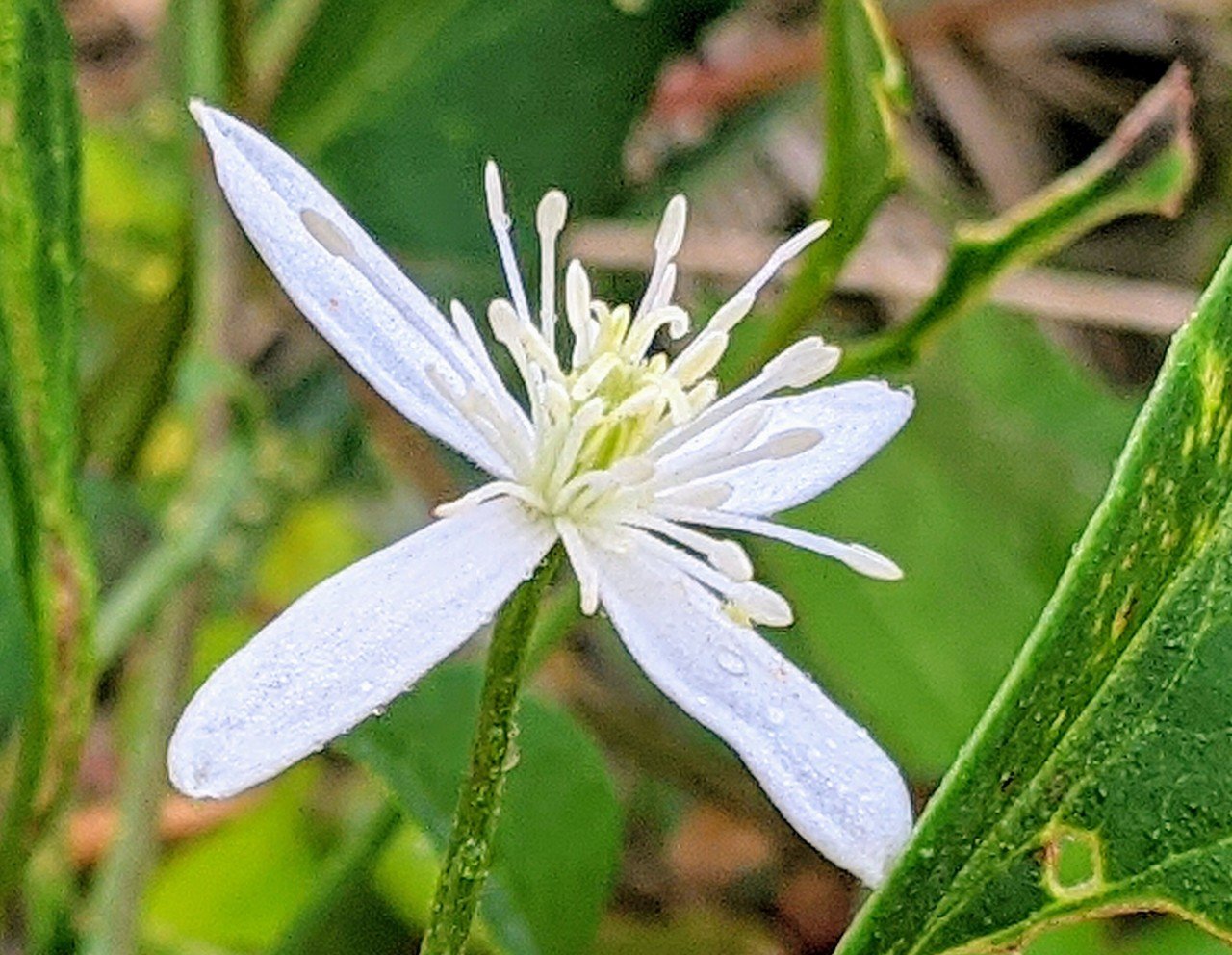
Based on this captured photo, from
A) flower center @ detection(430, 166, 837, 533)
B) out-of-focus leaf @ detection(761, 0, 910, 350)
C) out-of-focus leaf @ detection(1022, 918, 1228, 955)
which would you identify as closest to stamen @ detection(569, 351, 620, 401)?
flower center @ detection(430, 166, 837, 533)

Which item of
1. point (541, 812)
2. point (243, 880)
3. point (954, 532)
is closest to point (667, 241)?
point (541, 812)

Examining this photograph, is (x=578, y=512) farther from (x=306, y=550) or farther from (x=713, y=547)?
(x=306, y=550)

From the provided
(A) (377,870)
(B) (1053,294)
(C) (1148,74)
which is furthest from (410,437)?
(C) (1148,74)

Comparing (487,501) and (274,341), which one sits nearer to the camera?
(487,501)

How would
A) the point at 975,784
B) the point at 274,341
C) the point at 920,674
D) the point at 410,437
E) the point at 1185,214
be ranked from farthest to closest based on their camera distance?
the point at 1185,214
the point at 274,341
the point at 410,437
the point at 920,674
the point at 975,784

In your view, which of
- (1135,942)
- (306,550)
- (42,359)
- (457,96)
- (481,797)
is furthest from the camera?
(306,550)

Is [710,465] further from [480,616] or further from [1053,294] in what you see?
[1053,294]

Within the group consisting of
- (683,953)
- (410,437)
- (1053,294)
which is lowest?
(683,953)
